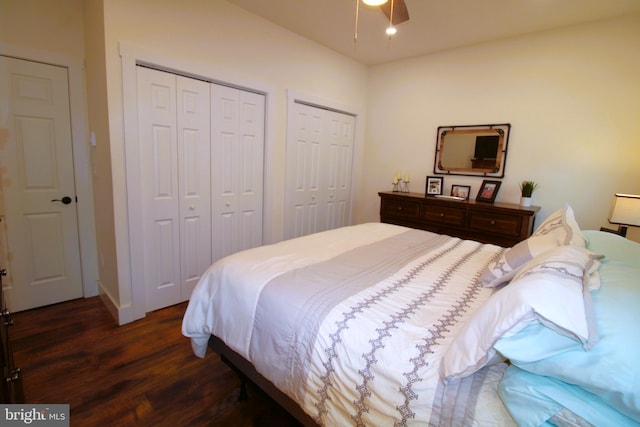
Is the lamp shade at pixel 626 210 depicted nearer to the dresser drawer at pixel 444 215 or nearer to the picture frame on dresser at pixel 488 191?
the picture frame on dresser at pixel 488 191

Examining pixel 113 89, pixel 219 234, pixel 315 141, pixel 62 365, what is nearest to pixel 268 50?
pixel 315 141

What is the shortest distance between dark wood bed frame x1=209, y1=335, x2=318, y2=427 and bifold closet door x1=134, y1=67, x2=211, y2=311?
1.18m

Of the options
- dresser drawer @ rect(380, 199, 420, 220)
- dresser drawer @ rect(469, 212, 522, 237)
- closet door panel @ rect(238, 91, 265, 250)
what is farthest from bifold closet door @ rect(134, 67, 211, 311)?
dresser drawer @ rect(469, 212, 522, 237)

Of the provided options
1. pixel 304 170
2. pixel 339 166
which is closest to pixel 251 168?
pixel 304 170

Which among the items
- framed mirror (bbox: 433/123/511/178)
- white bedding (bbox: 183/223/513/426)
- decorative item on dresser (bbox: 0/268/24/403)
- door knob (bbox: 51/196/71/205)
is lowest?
decorative item on dresser (bbox: 0/268/24/403)

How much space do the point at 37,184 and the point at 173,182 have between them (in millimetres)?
1091

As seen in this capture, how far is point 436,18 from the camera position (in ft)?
9.05

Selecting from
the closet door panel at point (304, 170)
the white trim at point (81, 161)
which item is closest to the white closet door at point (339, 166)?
the closet door panel at point (304, 170)

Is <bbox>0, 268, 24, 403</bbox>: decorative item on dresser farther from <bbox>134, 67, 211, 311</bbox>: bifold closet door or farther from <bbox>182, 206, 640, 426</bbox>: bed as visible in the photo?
<bbox>134, 67, 211, 311</bbox>: bifold closet door

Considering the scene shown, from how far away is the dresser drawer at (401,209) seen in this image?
11.5 feet

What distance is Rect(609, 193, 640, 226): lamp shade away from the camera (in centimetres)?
210

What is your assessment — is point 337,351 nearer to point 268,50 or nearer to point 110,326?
point 110,326

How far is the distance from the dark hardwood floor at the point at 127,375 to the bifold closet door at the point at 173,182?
41 centimetres

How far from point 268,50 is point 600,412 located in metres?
3.33
